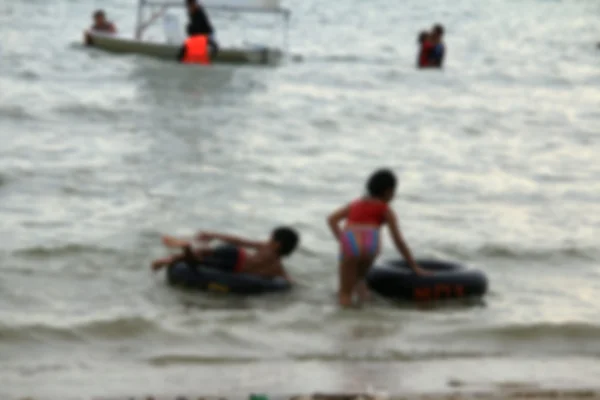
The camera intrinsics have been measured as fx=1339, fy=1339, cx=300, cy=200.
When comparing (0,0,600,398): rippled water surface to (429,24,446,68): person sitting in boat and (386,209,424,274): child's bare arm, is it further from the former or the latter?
(429,24,446,68): person sitting in boat

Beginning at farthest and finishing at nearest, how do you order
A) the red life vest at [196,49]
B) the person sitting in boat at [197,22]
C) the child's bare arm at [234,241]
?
the red life vest at [196,49], the person sitting in boat at [197,22], the child's bare arm at [234,241]

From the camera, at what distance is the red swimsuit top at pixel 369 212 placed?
10.2 meters

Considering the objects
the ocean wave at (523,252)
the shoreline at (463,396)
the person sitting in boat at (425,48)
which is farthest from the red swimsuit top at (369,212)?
the person sitting in boat at (425,48)

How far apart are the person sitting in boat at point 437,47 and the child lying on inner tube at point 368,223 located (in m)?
18.3

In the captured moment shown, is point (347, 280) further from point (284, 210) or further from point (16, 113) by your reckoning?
point (16, 113)

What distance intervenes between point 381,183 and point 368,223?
38 cm

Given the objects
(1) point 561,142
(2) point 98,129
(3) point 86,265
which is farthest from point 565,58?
(3) point 86,265

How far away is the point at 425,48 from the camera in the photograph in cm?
3250

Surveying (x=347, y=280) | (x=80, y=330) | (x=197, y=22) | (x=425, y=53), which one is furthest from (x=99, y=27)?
(x=80, y=330)

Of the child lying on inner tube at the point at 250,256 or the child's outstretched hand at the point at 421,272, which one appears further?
the child lying on inner tube at the point at 250,256

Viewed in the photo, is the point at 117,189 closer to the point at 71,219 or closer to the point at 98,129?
the point at 71,219

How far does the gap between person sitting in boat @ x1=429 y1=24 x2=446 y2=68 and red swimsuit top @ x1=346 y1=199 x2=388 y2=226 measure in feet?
60.2

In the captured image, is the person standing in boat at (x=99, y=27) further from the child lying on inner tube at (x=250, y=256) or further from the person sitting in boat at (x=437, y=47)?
the child lying on inner tube at (x=250, y=256)

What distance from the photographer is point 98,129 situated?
75.1 ft
